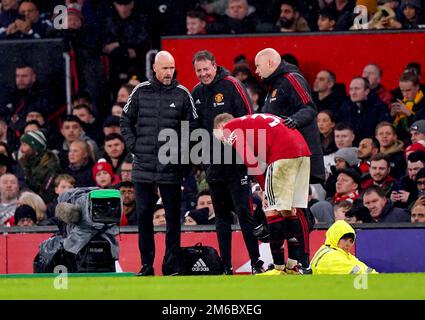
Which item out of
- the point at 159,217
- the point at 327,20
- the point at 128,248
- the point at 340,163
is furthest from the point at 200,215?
the point at 327,20

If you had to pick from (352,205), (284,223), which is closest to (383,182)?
(352,205)

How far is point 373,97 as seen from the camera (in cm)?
1941

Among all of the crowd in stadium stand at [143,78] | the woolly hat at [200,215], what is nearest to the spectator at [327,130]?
the crowd in stadium stand at [143,78]

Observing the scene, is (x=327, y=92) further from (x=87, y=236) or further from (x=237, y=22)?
(x=87, y=236)

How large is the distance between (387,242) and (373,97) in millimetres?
3174

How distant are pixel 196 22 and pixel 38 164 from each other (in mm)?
3004

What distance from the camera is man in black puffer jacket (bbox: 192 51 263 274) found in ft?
51.8

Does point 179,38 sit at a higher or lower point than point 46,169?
higher

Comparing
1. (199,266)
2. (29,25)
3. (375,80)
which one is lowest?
(199,266)

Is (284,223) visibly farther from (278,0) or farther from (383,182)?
(278,0)

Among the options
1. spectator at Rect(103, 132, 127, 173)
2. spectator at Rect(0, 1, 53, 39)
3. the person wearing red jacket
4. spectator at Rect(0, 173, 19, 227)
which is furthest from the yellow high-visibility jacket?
spectator at Rect(0, 1, 53, 39)

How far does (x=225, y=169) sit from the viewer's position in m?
15.8

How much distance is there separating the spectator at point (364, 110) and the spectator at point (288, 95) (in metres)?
3.84

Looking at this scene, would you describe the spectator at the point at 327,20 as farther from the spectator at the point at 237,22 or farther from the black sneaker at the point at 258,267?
the black sneaker at the point at 258,267
